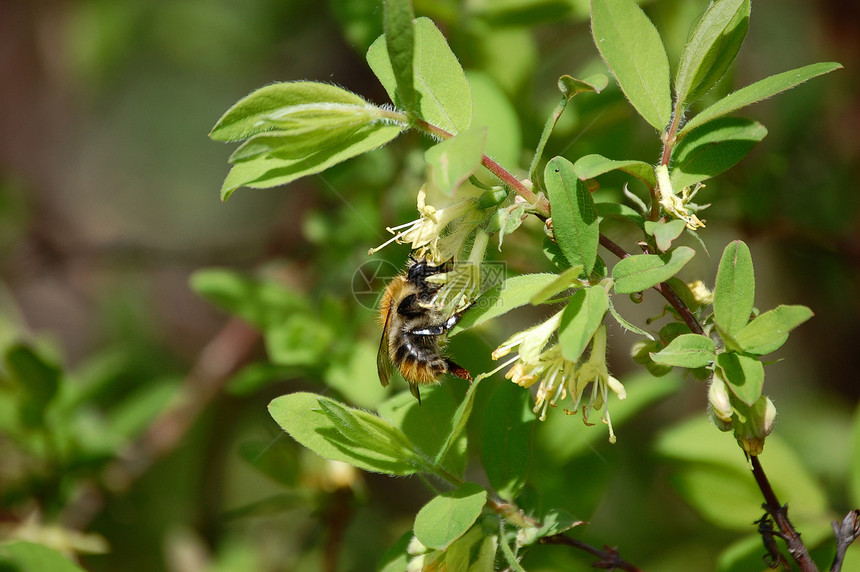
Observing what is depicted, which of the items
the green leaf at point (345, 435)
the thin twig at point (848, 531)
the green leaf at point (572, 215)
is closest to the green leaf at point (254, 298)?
the green leaf at point (345, 435)

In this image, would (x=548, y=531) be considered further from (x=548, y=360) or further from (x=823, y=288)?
(x=823, y=288)

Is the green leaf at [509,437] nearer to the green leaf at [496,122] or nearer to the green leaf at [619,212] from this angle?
the green leaf at [619,212]

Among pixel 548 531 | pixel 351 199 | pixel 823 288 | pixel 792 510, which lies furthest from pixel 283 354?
pixel 823 288

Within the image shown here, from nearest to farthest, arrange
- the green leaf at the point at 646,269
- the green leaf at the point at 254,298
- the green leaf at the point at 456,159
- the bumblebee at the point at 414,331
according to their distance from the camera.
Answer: the green leaf at the point at 456,159
the green leaf at the point at 646,269
the bumblebee at the point at 414,331
the green leaf at the point at 254,298

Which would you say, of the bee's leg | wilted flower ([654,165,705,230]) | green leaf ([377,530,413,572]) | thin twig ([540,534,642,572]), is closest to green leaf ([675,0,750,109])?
wilted flower ([654,165,705,230])

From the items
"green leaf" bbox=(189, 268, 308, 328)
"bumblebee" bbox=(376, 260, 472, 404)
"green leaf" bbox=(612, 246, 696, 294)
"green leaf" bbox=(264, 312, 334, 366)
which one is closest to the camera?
"green leaf" bbox=(612, 246, 696, 294)

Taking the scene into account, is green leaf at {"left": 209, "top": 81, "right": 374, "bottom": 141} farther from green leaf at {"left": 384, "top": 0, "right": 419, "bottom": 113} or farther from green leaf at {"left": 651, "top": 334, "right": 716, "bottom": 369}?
green leaf at {"left": 651, "top": 334, "right": 716, "bottom": 369}
